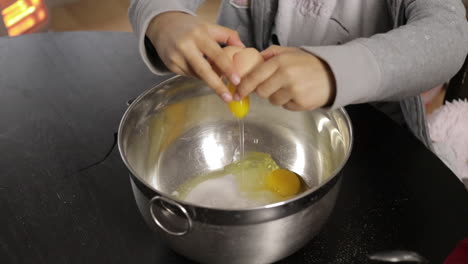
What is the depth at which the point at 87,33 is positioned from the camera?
84 cm

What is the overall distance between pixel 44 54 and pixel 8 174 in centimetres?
28

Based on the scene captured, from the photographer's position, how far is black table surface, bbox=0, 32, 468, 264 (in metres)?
0.51

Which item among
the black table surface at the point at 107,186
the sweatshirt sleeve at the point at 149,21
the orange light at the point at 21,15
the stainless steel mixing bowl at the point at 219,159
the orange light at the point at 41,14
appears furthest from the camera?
the orange light at the point at 41,14

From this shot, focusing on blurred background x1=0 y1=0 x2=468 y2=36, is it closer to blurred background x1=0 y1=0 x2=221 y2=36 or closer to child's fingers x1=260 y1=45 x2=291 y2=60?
blurred background x1=0 y1=0 x2=221 y2=36

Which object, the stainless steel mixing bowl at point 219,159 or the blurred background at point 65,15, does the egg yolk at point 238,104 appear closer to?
the stainless steel mixing bowl at point 219,159

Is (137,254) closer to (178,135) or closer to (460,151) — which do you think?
(178,135)

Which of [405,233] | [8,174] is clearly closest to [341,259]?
[405,233]

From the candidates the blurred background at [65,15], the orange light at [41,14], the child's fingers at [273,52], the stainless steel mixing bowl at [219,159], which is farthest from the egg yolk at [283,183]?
the orange light at [41,14]

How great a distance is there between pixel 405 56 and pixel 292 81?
0.55ft

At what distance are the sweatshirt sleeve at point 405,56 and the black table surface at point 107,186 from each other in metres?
0.10

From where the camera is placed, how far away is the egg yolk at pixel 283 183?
0.56m

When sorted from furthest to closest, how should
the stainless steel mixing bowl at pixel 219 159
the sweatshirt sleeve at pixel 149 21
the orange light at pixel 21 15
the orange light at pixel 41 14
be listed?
1. the orange light at pixel 41 14
2. the orange light at pixel 21 15
3. the sweatshirt sleeve at pixel 149 21
4. the stainless steel mixing bowl at pixel 219 159

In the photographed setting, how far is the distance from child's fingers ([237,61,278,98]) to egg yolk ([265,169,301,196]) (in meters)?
0.13

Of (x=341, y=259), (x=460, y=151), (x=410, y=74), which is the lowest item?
(x=460, y=151)
